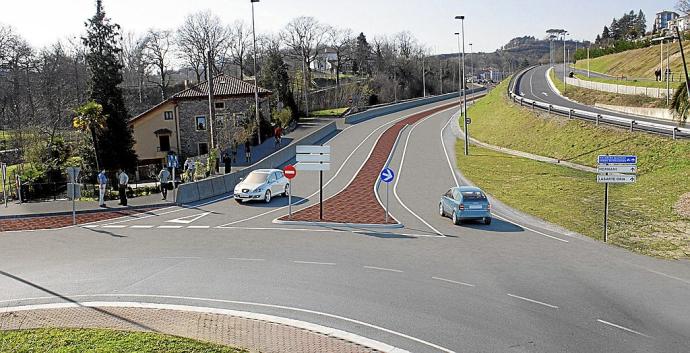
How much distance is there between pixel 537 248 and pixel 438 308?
24.8ft

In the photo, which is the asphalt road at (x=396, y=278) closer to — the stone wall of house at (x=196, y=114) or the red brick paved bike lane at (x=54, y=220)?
the red brick paved bike lane at (x=54, y=220)

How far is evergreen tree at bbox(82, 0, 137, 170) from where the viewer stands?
4784 centimetres

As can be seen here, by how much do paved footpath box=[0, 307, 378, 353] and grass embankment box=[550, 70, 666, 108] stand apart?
158 feet

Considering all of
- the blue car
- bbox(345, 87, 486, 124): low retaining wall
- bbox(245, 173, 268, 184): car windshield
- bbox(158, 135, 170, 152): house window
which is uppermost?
bbox(345, 87, 486, 124): low retaining wall

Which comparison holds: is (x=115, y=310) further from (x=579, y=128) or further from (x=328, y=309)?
(x=579, y=128)

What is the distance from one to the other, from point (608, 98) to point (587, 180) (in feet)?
108

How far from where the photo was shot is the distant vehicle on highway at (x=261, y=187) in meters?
29.0

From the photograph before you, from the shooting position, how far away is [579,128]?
1743 inches

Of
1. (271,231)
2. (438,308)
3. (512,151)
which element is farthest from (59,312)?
(512,151)

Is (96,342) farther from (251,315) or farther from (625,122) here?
(625,122)

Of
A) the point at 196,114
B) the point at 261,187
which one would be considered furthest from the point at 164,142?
the point at 261,187

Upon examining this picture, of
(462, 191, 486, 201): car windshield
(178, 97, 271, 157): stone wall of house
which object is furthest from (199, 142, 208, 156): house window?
(462, 191, 486, 201): car windshield

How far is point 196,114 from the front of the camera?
57.7 m

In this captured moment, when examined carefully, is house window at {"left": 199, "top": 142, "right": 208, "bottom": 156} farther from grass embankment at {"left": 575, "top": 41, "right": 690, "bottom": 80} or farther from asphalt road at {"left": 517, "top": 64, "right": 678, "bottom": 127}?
grass embankment at {"left": 575, "top": 41, "right": 690, "bottom": 80}
